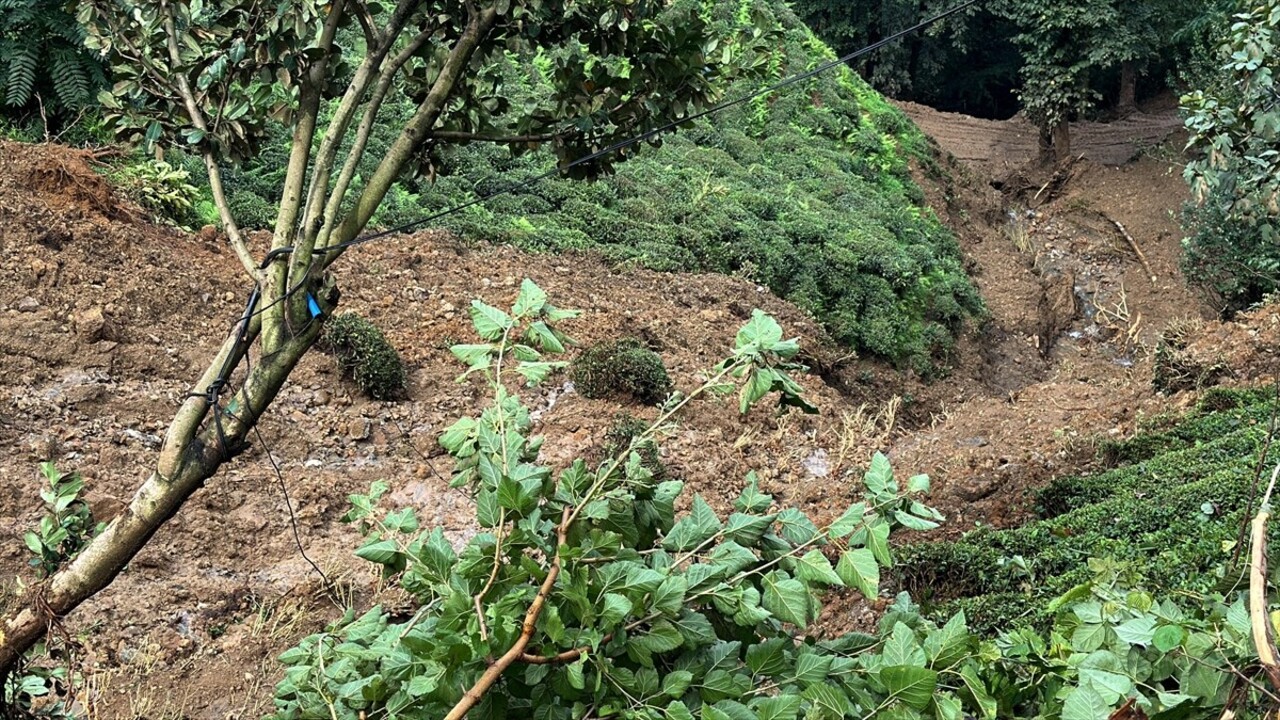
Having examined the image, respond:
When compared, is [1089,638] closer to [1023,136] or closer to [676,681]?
[676,681]

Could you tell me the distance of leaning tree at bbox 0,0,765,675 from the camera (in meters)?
3.31

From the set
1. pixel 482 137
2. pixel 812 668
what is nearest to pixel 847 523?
pixel 812 668

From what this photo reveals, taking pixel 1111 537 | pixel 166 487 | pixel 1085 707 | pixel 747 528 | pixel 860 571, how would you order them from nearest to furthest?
pixel 1085 707
pixel 860 571
pixel 747 528
pixel 166 487
pixel 1111 537

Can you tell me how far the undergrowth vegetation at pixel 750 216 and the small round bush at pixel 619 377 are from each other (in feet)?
6.79

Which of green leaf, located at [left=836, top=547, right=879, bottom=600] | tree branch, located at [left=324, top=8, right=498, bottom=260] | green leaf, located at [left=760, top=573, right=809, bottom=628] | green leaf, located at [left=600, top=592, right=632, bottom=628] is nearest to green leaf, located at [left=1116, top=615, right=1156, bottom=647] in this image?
green leaf, located at [left=836, top=547, right=879, bottom=600]

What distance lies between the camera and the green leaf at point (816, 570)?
8.08 ft

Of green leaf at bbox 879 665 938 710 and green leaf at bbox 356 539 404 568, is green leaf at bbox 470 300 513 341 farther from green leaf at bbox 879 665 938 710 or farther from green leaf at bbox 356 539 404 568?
green leaf at bbox 879 665 938 710

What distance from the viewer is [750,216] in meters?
14.4

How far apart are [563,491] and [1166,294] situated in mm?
16609

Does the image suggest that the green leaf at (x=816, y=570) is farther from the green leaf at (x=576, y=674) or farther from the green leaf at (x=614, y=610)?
the green leaf at (x=576, y=674)

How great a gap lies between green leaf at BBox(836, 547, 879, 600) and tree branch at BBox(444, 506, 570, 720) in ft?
2.06

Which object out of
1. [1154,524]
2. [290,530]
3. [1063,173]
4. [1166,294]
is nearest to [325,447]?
[290,530]

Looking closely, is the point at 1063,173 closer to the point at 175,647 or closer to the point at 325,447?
the point at 325,447

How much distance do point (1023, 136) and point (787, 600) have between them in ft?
81.6
